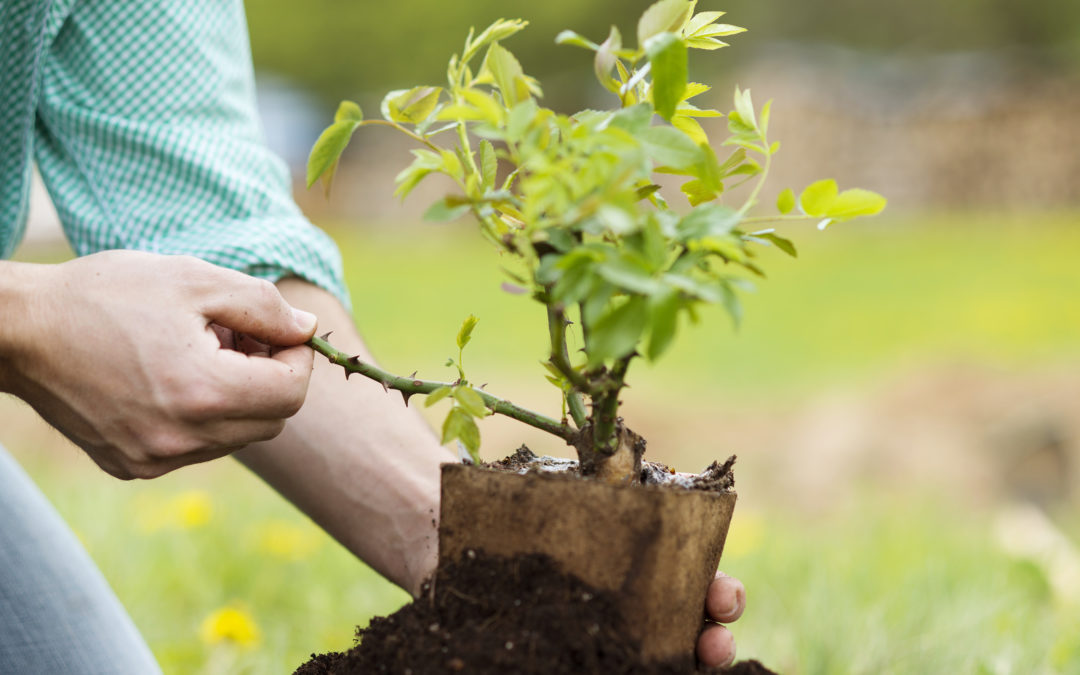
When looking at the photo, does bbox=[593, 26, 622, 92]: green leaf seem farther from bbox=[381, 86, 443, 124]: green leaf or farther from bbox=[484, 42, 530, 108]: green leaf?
bbox=[381, 86, 443, 124]: green leaf

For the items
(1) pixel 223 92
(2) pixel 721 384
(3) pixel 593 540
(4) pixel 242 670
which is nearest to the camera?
(3) pixel 593 540

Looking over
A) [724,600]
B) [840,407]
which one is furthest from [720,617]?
[840,407]

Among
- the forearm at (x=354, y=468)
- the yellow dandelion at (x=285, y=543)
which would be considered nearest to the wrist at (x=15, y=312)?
the forearm at (x=354, y=468)

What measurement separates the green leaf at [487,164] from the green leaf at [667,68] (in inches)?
7.6

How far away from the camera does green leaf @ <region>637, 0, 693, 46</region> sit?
941 millimetres

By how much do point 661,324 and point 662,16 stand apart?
0.36 m

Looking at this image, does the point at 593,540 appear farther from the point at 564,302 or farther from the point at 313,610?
the point at 313,610

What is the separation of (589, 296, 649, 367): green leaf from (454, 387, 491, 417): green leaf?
0.64ft

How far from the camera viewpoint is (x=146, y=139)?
1588 mm

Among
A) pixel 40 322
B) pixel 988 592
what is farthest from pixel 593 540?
pixel 988 592

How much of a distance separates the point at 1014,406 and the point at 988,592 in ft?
8.18

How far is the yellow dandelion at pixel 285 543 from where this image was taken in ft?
8.30

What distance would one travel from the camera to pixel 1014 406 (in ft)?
14.6

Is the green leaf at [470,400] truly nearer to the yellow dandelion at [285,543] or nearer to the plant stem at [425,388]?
the plant stem at [425,388]
